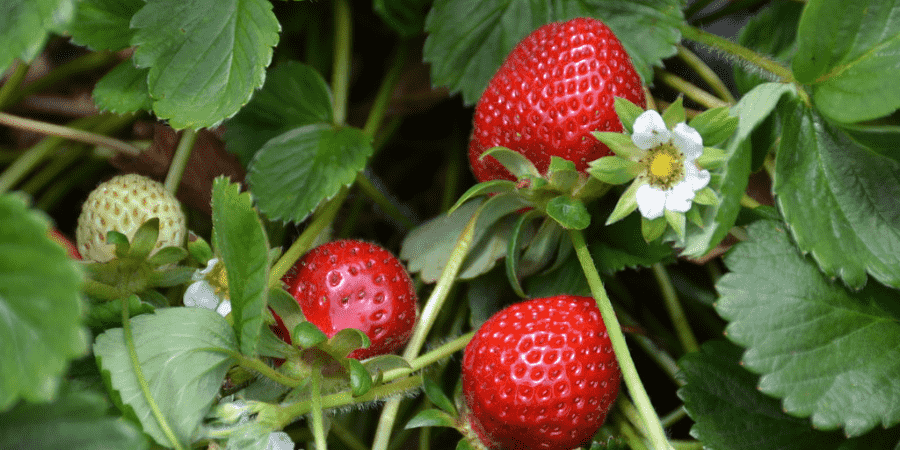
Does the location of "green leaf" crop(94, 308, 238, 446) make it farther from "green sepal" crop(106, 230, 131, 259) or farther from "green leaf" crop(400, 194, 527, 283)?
"green leaf" crop(400, 194, 527, 283)

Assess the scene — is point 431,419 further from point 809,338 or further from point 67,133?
point 67,133

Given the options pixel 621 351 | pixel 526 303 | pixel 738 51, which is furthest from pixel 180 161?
pixel 738 51

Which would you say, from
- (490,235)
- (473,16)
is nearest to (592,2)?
(473,16)

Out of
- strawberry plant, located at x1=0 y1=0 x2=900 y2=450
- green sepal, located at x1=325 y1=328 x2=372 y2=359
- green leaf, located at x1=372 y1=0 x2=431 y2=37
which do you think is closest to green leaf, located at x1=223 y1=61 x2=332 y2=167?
strawberry plant, located at x1=0 y1=0 x2=900 y2=450

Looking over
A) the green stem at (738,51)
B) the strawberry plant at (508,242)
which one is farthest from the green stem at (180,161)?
the green stem at (738,51)

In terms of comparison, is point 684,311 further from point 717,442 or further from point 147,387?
point 147,387

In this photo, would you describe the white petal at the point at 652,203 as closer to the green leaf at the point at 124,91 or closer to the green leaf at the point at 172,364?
the green leaf at the point at 172,364
